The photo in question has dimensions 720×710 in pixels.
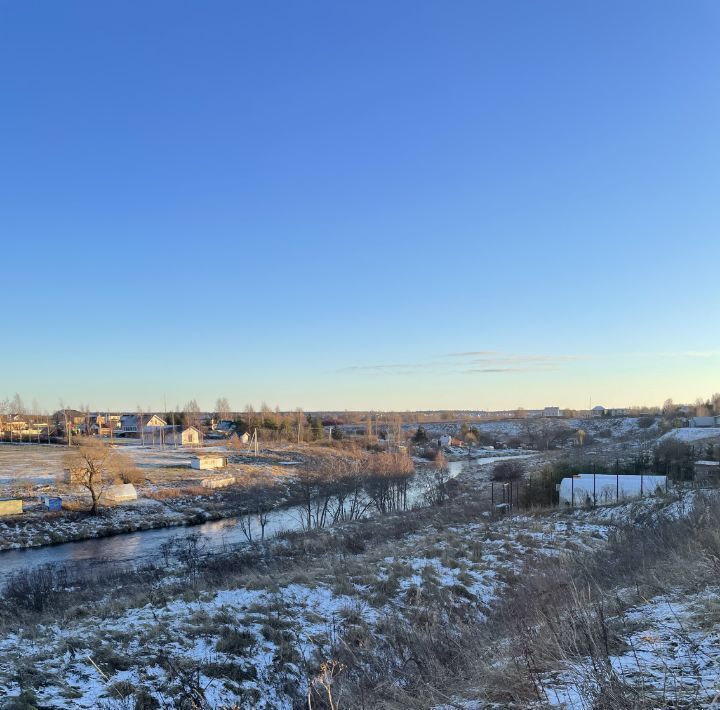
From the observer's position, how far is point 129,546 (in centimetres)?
3195

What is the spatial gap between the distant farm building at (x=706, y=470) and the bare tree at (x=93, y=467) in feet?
126

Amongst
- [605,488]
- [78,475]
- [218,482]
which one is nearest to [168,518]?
[78,475]

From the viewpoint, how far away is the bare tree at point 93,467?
4081 cm

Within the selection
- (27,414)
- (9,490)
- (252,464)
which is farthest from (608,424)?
(27,414)

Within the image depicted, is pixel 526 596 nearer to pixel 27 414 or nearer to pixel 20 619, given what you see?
pixel 20 619

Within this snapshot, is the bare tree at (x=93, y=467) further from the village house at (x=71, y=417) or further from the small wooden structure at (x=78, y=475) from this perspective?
the village house at (x=71, y=417)

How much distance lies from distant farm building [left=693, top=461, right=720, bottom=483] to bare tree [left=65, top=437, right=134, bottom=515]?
38.4m

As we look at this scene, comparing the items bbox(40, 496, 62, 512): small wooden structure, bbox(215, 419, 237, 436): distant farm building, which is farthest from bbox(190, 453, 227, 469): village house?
bbox(215, 419, 237, 436): distant farm building

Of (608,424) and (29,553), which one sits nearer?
(29,553)

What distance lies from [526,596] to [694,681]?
6108 millimetres

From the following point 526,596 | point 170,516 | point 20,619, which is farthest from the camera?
point 170,516

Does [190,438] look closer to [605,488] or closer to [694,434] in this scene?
[694,434]

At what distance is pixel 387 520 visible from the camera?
1278 inches

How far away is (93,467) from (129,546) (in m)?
11.5
